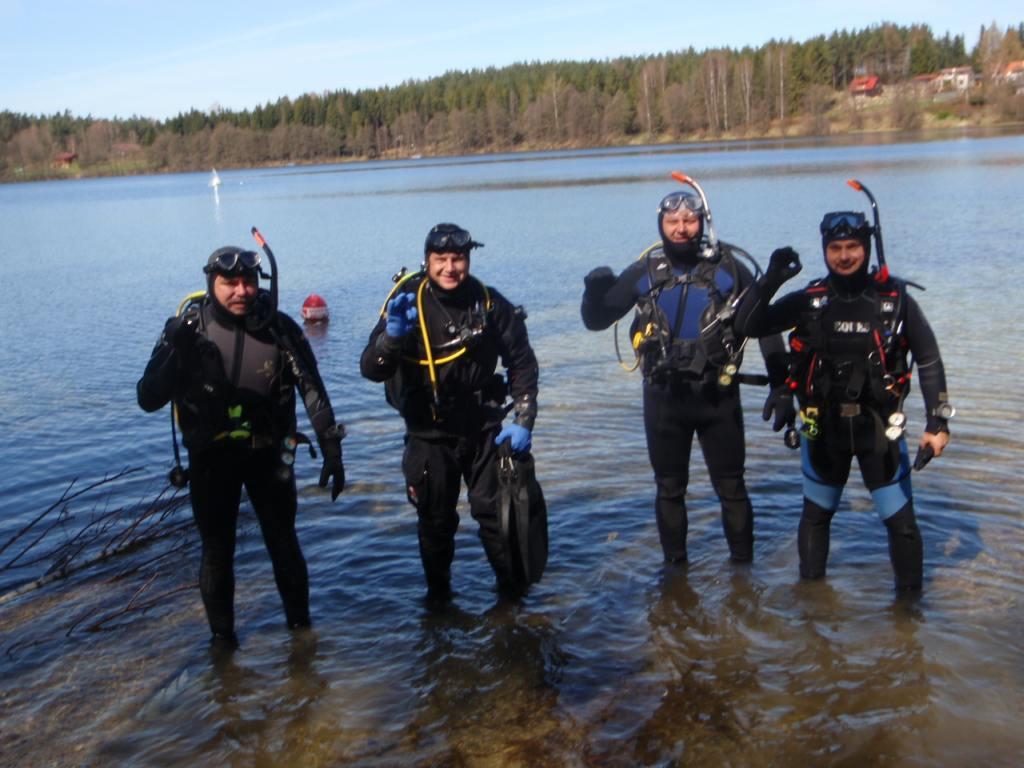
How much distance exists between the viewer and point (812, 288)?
429 centimetres

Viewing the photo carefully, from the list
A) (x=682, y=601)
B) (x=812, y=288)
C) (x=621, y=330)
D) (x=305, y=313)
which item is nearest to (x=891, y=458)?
(x=812, y=288)

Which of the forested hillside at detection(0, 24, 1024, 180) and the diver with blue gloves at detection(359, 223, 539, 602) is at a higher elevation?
the forested hillside at detection(0, 24, 1024, 180)

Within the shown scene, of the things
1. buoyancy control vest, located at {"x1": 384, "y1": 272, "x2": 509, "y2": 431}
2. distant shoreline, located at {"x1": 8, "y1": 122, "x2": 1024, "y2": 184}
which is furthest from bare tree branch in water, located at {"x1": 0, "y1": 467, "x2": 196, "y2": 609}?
distant shoreline, located at {"x1": 8, "y1": 122, "x2": 1024, "y2": 184}

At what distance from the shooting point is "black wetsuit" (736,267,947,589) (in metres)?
4.16

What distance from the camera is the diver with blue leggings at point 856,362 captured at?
4.14 meters

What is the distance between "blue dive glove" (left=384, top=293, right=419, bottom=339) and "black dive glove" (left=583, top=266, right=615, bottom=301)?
3.35 feet

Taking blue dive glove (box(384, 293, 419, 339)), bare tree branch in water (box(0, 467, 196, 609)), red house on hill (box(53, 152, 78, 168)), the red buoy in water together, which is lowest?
bare tree branch in water (box(0, 467, 196, 609))

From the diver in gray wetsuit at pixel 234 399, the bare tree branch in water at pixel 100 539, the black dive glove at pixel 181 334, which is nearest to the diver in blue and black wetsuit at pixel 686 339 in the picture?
the diver in gray wetsuit at pixel 234 399

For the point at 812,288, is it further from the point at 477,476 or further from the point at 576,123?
the point at 576,123

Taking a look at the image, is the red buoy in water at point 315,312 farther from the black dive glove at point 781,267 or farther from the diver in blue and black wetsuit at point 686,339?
the black dive glove at point 781,267

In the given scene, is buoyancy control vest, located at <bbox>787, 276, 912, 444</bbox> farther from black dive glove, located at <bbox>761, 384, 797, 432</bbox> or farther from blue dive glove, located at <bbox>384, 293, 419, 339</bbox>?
blue dive glove, located at <bbox>384, 293, 419, 339</bbox>

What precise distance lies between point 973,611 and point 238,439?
3412mm

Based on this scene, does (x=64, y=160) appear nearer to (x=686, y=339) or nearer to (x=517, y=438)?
(x=517, y=438)

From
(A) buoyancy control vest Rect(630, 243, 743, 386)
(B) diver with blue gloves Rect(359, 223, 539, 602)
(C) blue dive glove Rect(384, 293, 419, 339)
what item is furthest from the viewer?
(A) buoyancy control vest Rect(630, 243, 743, 386)
